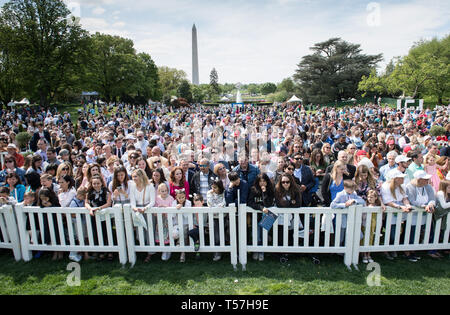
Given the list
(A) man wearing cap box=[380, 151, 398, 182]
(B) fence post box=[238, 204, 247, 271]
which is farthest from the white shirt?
(A) man wearing cap box=[380, 151, 398, 182]

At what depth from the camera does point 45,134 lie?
32.4 ft

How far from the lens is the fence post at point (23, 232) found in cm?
420

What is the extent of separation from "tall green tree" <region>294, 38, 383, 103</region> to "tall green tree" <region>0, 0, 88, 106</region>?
3817cm

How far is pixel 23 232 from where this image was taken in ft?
14.0

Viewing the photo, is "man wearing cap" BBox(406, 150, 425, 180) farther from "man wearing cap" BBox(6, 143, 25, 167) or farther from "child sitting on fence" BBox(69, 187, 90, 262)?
"man wearing cap" BBox(6, 143, 25, 167)

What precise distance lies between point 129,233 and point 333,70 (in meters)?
54.7

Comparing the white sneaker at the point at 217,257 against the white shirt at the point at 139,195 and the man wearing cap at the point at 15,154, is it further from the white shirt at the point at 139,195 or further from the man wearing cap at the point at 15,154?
the man wearing cap at the point at 15,154

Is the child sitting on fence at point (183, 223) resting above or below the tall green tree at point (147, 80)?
below

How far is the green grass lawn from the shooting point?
356 cm

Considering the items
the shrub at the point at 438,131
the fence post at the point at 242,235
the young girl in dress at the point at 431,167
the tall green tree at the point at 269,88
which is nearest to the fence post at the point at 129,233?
the fence post at the point at 242,235

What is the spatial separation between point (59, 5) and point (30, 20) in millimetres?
3921

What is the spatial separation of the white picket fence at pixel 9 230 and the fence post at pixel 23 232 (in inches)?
3.0
